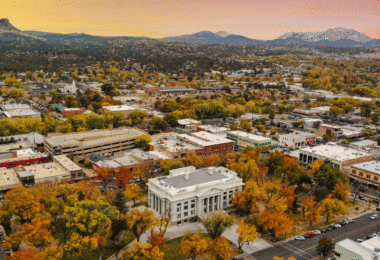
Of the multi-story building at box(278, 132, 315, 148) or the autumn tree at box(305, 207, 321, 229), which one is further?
the multi-story building at box(278, 132, 315, 148)

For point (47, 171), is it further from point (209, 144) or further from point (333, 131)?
point (333, 131)

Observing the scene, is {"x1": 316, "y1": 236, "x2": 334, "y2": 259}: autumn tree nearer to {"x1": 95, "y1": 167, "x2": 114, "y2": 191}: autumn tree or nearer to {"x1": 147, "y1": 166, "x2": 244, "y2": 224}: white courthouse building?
{"x1": 147, "y1": 166, "x2": 244, "y2": 224}: white courthouse building

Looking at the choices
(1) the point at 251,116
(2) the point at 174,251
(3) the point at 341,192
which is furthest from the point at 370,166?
(1) the point at 251,116

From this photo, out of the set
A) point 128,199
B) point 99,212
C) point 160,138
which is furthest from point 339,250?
point 160,138

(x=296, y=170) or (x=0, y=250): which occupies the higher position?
(x=296, y=170)

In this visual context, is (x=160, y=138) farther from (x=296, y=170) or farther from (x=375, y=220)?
(x=375, y=220)

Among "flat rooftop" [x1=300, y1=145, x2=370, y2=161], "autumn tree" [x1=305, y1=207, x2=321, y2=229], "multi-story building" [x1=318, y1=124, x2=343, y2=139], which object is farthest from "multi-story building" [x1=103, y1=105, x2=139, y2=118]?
"autumn tree" [x1=305, y1=207, x2=321, y2=229]
